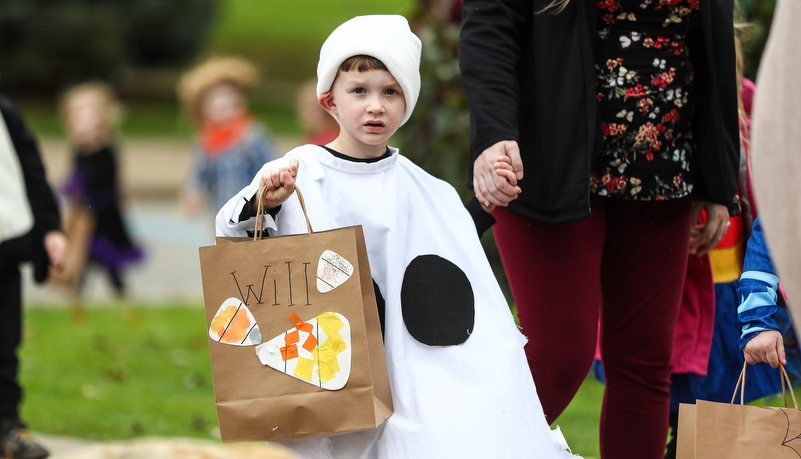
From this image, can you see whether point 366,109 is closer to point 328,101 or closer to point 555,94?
point 328,101

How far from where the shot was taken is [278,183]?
247cm

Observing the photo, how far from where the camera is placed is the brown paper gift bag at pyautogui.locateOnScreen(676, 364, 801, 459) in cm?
256

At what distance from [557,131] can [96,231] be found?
6704 millimetres

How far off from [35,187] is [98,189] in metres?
4.32

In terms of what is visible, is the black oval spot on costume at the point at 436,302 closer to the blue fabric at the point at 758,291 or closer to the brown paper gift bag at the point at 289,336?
the brown paper gift bag at the point at 289,336

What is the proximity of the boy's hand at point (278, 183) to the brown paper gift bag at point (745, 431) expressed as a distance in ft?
3.73

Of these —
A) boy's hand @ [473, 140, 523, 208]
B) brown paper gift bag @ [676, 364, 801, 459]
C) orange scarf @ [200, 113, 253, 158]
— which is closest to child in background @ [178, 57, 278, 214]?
orange scarf @ [200, 113, 253, 158]

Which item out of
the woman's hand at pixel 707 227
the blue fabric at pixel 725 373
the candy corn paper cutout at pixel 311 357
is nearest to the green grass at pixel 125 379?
the blue fabric at pixel 725 373

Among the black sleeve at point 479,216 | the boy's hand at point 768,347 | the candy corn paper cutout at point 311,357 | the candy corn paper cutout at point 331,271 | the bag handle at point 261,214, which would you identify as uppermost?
the bag handle at point 261,214

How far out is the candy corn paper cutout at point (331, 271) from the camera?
244cm

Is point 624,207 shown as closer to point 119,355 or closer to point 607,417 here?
point 607,417

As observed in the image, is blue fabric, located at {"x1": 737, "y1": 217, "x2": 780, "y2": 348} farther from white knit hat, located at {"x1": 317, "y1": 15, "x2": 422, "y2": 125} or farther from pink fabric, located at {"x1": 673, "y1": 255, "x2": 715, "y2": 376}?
white knit hat, located at {"x1": 317, "y1": 15, "x2": 422, "y2": 125}

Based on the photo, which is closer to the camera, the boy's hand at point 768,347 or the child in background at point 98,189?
the boy's hand at point 768,347

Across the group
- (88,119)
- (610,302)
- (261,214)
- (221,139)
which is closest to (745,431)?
(610,302)
